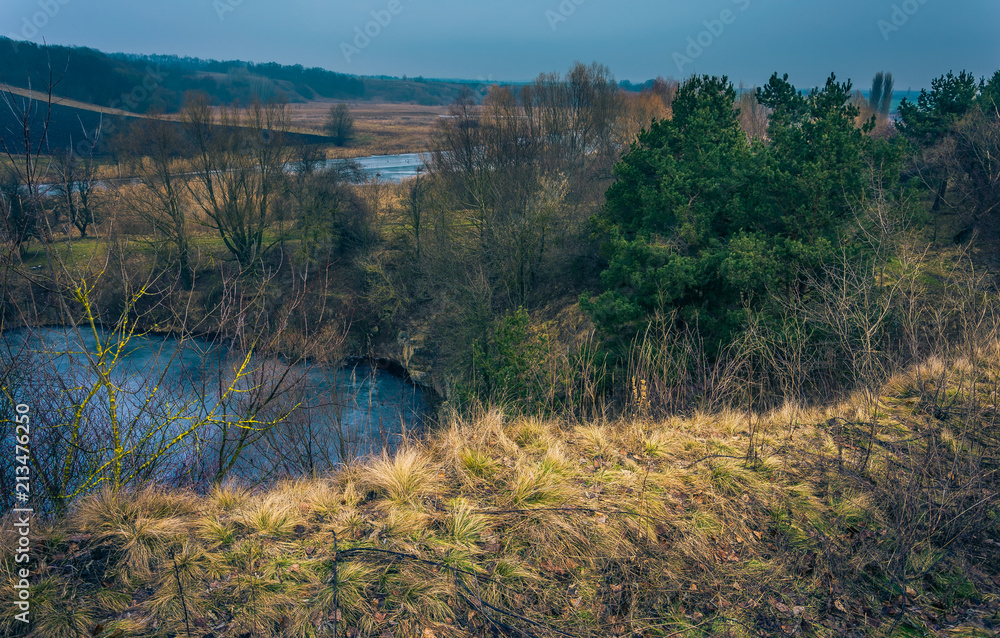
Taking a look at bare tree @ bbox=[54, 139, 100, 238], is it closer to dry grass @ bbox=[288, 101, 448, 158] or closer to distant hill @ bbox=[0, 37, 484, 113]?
distant hill @ bbox=[0, 37, 484, 113]

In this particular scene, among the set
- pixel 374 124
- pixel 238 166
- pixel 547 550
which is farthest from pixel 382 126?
pixel 547 550

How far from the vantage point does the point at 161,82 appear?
66.9 m

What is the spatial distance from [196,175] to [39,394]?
25509 millimetres

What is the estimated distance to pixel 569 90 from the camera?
35250mm

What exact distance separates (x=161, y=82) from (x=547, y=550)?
8246 centimetres

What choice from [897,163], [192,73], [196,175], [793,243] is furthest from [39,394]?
[192,73]

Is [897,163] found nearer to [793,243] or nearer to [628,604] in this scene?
[793,243]

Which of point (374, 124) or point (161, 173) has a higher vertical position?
point (374, 124)

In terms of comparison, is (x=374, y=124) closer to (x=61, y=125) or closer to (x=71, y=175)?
(x=61, y=125)

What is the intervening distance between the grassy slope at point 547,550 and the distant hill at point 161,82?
312 cm

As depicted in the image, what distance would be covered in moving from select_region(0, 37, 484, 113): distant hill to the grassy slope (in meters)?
3.12

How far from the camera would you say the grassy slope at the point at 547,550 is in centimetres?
331

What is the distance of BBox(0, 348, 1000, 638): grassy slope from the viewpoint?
3.31 meters

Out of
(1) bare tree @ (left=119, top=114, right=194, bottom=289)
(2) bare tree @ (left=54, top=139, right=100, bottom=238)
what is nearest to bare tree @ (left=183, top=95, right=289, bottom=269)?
(1) bare tree @ (left=119, top=114, right=194, bottom=289)
